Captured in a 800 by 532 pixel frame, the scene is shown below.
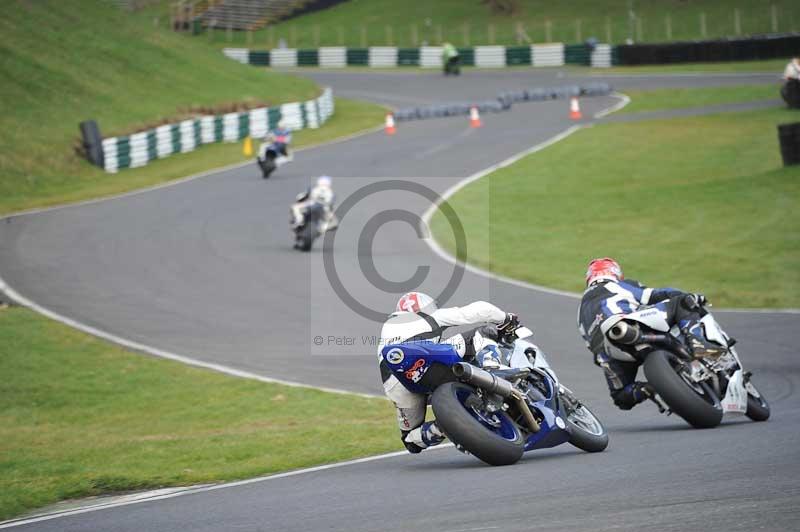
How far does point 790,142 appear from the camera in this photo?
2644cm

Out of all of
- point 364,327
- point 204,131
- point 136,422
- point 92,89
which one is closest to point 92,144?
point 204,131

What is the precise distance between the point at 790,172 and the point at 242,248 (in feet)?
41.7

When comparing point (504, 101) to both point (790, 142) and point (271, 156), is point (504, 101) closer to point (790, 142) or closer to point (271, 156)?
point (271, 156)

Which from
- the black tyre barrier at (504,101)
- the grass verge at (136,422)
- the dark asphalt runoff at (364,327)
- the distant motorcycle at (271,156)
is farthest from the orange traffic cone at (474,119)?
the grass verge at (136,422)

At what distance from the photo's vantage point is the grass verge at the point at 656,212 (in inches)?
781

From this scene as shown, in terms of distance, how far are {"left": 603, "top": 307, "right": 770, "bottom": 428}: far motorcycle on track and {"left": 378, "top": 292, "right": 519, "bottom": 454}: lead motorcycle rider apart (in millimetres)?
1421

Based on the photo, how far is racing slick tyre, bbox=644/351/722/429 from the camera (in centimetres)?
904

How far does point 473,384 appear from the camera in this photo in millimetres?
8008

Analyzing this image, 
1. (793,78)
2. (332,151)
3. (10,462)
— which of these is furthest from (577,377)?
(793,78)

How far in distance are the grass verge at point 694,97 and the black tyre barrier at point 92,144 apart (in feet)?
62.5

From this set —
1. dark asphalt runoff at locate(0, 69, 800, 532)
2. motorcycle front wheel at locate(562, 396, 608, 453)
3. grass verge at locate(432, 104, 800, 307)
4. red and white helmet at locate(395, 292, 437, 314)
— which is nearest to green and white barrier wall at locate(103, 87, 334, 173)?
dark asphalt runoff at locate(0, 69, 800, 532)

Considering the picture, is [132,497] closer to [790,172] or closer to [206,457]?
[206,457]

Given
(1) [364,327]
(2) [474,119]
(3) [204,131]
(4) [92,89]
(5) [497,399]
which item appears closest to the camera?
(5) [497,399]

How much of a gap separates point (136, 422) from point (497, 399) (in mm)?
6004
